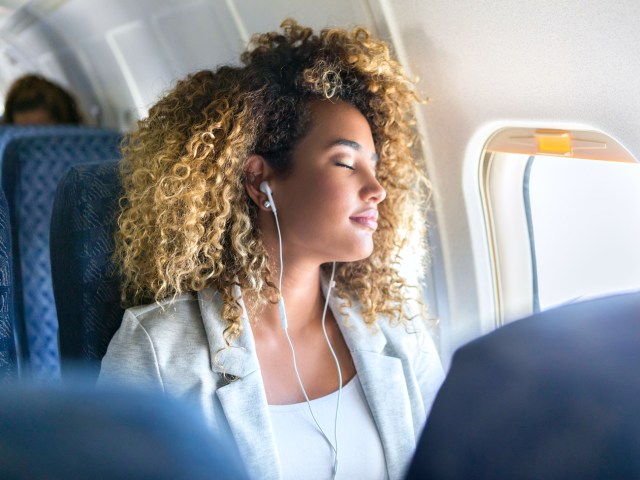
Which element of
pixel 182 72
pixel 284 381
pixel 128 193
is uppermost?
pixel 182 72

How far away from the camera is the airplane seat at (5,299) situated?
177 centimetres

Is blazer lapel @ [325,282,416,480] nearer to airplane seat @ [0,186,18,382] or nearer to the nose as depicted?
the nose

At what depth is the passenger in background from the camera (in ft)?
14.0

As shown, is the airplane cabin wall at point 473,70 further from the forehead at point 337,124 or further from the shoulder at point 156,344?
the shoulder at point 156,344

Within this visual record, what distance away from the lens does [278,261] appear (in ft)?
6.27

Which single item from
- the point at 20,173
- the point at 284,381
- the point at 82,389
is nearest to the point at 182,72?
the point at 20,173

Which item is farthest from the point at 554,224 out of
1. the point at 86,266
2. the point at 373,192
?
the point at 86,266

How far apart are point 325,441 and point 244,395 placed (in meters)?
0.20

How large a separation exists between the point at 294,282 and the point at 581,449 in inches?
58.4

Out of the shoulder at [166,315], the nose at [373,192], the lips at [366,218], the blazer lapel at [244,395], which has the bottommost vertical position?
the blazer lapel at [244,395]

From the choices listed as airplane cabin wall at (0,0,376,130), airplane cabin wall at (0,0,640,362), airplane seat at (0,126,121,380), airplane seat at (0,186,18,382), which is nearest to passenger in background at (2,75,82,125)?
airplane cabin wall at (0,0,376,130)

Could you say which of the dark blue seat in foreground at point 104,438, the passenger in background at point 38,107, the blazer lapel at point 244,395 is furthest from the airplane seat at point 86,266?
the passenger in background at point 38,107

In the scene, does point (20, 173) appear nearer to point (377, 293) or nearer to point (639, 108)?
point (377, 293)

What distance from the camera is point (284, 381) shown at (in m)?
1.80
